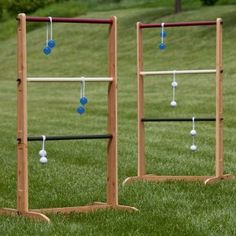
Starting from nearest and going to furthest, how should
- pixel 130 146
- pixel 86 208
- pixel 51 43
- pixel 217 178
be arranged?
pixel 51 43
pixel 86 208
pixel 217 178
pixel 130 146

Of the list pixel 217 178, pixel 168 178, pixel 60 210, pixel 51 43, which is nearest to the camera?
pixel 51 43

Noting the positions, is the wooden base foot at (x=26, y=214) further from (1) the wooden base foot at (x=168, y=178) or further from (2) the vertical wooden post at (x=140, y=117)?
(2) the vertical wooden post at (x=140, y=117)

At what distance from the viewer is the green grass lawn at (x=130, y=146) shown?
9055mm

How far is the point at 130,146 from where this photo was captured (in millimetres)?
16953

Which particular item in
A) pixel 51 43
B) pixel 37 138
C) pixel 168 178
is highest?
pixel 51 43

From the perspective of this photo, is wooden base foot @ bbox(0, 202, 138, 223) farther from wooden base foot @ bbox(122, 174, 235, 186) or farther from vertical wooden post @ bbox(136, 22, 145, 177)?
vertical wooden post @ bbox(136, 22, 145, 177)

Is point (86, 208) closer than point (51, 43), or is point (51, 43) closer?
point (51, 43)

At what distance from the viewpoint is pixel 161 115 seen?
81.2ft

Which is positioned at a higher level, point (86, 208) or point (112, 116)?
point (112, 116)

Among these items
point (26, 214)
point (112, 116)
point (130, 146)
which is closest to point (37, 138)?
point (26, 214)

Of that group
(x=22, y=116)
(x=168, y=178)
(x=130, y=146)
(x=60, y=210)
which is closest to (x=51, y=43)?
(x=22, y=116)

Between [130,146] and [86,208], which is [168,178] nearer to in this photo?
[86,208]

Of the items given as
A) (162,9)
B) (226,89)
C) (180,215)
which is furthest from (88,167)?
(162,9)

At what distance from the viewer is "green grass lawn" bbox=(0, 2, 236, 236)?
9.05 m
